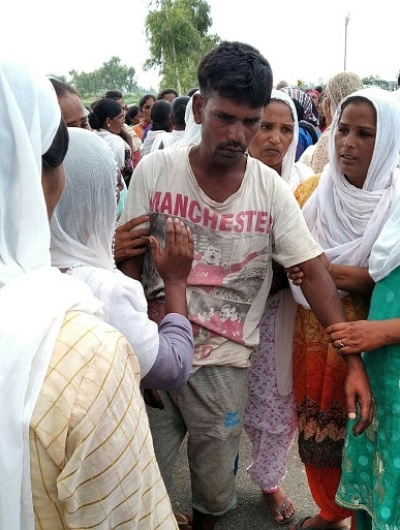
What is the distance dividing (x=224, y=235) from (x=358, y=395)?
716 mm

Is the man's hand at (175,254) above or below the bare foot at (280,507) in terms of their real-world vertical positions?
above

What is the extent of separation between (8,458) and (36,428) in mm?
59

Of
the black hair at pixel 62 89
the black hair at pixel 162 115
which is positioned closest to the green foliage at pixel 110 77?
the black hair at pixel 162 115

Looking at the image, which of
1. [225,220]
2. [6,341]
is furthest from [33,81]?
[225,220]

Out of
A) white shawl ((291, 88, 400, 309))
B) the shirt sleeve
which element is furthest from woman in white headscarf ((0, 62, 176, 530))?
white shawl ((291, 88, 400, 309))

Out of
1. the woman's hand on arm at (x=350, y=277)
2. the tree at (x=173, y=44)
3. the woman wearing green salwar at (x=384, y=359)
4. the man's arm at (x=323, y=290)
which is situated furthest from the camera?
the tree at (x=173, y=44)

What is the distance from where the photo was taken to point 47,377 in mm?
885

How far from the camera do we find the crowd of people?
0.92m

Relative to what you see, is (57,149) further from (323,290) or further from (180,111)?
(180,111)

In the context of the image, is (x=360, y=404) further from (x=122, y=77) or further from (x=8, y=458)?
(x=122, y=77)

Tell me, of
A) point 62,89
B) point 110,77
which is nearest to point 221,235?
point 62,89

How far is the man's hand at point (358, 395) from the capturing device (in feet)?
6.06

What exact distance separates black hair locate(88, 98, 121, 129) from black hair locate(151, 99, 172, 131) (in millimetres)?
623

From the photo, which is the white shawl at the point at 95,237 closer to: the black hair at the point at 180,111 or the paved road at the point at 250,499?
the paved road at the point at 250,499
